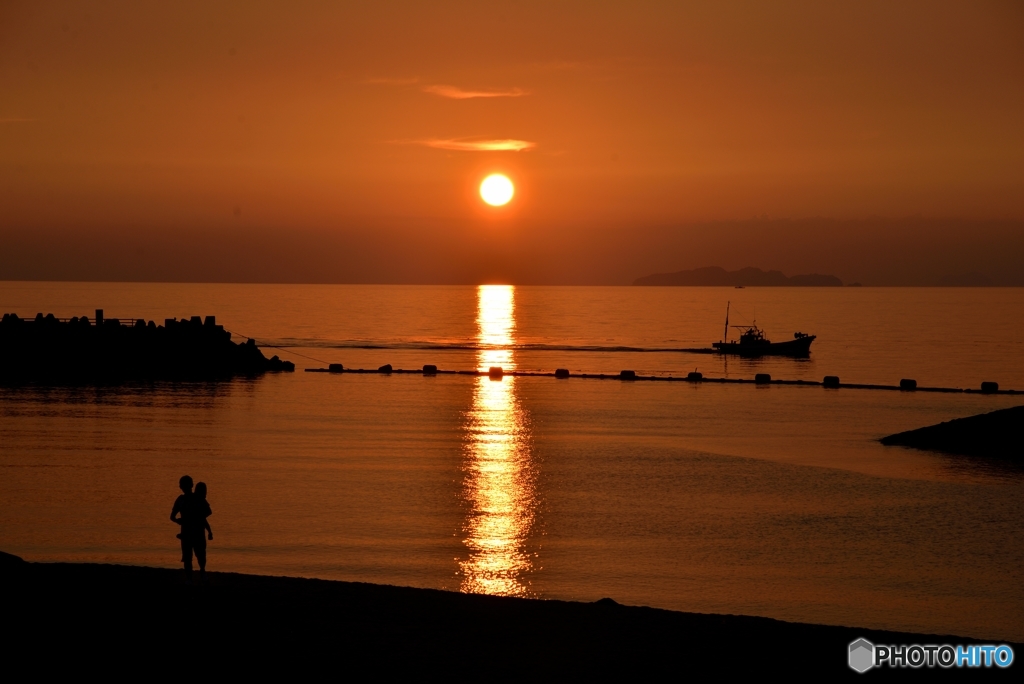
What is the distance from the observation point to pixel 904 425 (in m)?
54.3

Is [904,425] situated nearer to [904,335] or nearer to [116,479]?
[116,479]

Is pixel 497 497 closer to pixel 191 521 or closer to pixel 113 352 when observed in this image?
pixel 191 521

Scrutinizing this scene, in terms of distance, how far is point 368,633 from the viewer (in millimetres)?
13445

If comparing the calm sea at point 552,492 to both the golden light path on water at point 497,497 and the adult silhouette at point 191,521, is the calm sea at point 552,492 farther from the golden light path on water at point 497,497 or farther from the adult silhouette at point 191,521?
the adult silhouette at point 191,521

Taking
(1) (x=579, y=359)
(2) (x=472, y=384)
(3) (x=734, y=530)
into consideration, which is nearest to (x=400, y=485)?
(3) (x=734, y=530)

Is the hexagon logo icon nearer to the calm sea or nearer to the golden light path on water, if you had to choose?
the calm sea

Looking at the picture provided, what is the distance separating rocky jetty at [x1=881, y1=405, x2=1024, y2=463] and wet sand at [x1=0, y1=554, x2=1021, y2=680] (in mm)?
29384

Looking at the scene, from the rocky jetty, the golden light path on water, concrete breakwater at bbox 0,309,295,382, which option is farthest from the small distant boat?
the rocky jetty

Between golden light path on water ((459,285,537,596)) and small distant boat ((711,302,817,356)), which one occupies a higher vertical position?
small distant boat ((711,302,817,356))

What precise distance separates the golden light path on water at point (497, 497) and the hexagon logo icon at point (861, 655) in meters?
8.33

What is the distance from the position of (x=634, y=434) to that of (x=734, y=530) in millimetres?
21696

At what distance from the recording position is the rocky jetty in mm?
40500

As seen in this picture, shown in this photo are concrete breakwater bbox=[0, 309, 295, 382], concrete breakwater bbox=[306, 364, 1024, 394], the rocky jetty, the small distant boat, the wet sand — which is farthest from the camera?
the small distant boat

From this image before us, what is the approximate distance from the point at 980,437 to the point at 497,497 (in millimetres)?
21745
